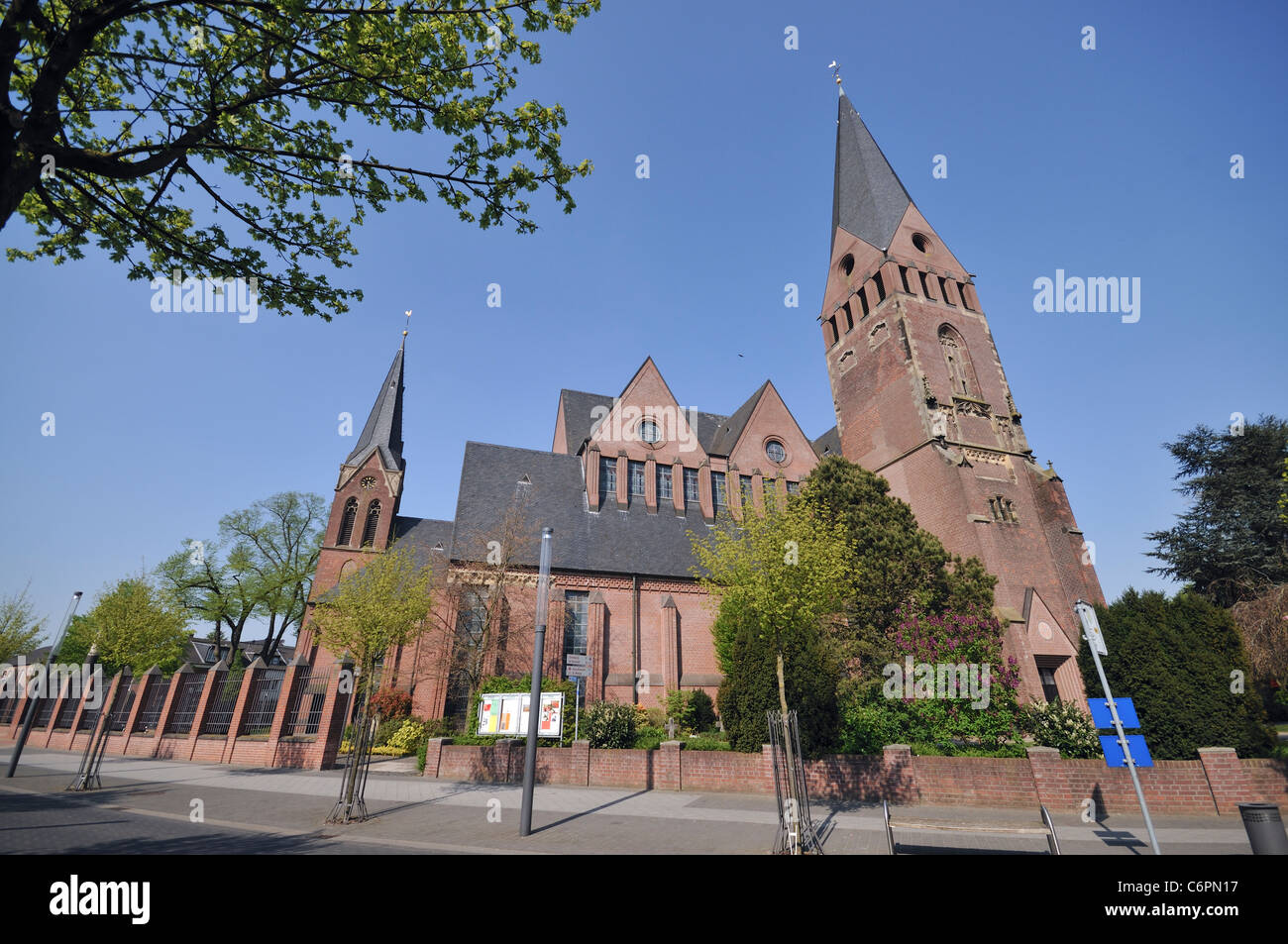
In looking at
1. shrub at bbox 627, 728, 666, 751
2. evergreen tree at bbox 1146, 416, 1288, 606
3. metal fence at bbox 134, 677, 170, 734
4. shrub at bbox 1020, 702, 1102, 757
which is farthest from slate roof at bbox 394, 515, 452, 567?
evergreen tree at bbox 1146, 416, 1288, 606

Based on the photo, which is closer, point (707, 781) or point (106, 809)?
point (106, 809)

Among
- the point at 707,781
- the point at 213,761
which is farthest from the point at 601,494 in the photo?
the point at 213,761

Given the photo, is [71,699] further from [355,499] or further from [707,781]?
[707,781]

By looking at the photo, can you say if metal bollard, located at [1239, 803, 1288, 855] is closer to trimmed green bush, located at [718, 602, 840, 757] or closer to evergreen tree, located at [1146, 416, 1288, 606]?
trimmed green bush, located at [718, 602, 840, 757]

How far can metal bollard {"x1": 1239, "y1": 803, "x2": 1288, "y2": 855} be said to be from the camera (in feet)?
21.2

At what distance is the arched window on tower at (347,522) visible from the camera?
30.5 metres

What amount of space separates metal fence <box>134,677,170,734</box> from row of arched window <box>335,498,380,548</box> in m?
9.77

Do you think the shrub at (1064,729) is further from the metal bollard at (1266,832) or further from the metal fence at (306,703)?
the metal fence at (306,703)

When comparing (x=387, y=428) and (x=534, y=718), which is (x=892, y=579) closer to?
(x=534, y=718)

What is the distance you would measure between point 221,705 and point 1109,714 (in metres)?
27.5

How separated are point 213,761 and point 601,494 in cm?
1906

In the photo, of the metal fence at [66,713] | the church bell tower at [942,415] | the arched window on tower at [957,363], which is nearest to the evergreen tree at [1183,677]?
the church bell tower at [942,415]

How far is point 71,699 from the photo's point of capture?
1000 inches
